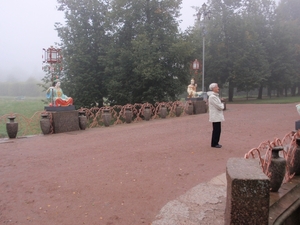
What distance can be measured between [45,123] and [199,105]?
9814 mm

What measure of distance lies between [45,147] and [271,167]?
6.13 meters

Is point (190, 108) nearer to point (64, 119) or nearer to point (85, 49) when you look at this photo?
point (64, 119)

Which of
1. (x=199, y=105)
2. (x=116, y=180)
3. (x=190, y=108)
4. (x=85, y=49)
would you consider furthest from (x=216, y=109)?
(x=85, y=49)

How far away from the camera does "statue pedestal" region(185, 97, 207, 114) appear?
1672cm

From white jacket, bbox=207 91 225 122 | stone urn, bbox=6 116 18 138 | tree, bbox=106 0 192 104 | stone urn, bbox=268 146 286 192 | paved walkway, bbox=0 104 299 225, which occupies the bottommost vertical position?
paved walkway, bbox=0 104 299 225

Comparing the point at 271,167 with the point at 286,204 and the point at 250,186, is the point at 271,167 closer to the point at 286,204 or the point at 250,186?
the point at 286,204

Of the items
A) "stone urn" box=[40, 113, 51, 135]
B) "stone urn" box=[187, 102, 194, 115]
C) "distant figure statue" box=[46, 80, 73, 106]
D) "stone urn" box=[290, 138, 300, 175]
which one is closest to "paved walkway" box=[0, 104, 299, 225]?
"stone urn" box=[290, 138, 300, 175]

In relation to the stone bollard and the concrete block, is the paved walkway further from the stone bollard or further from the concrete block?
the concrete block

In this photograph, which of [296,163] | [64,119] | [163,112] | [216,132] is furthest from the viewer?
[163,112]

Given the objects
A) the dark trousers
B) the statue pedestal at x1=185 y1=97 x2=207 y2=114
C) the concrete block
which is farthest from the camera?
the statue pedestal at x1=185 y1=97 x2=207 y2=114

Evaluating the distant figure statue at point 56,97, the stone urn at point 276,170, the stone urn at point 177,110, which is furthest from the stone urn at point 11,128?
the stone urn at point 177,110

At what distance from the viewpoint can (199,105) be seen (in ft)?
55.6

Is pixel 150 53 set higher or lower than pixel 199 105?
higher

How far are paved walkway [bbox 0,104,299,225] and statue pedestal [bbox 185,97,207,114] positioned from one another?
323 inches
